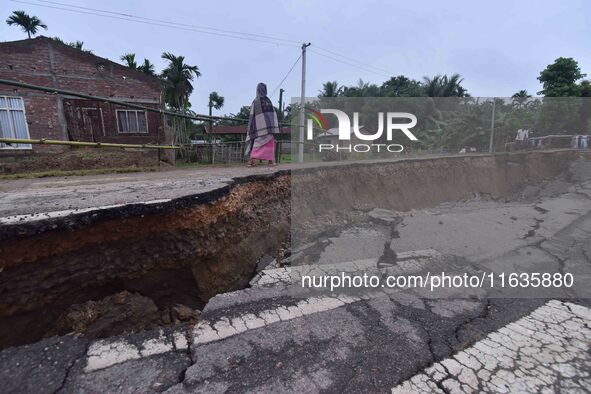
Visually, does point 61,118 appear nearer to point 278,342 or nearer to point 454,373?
point 278,342

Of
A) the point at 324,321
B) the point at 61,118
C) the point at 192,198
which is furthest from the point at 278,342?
the point at 61,118

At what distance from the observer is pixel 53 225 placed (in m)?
1.92

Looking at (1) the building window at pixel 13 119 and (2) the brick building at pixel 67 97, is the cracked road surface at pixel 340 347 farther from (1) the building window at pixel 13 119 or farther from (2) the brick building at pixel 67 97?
(1) the building window at pixel 13 119

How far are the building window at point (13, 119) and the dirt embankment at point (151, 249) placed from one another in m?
11.3

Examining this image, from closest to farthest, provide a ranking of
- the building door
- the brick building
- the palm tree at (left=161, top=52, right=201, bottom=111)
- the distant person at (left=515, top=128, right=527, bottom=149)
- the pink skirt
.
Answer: the pink skirt
the brick building
the building door
the distant person at (left=515, top=128, right=527, bottom=149)
the palm tree at (left=161, top=52, right=201, bottom=111)

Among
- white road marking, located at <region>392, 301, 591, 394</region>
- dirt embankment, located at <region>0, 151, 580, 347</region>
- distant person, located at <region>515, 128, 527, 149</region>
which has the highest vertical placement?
distant person, located at <region>515, 128, 527, 149</region>

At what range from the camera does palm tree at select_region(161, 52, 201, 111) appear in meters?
24.9

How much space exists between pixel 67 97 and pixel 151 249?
13.2 metres

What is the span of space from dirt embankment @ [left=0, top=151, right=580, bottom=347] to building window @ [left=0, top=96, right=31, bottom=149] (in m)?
11.3

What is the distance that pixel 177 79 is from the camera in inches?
989

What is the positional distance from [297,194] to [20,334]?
368 centimetres

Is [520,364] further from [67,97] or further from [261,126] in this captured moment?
[67,97]

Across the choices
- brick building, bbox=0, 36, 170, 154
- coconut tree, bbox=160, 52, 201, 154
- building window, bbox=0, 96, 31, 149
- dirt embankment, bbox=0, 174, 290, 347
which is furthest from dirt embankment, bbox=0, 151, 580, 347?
coconut tree, bbox=160, 52, 201, 154

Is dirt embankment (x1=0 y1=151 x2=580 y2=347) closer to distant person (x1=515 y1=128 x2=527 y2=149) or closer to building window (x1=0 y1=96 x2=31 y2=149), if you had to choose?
building window (x1=0 y1=96 x2=31 y2=149)
